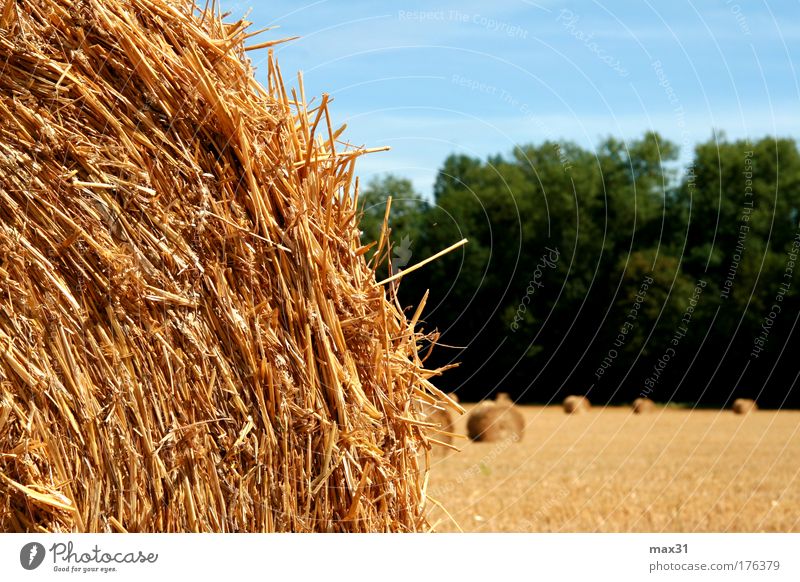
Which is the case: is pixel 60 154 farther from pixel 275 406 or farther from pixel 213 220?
pixel 275 406

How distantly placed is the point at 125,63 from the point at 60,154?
388 millimetres

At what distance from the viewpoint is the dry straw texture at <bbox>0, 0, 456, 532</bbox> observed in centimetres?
303

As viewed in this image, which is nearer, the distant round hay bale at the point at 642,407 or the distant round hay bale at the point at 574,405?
the distant round hay bale at the point at 574,405

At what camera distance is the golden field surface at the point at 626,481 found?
749cm

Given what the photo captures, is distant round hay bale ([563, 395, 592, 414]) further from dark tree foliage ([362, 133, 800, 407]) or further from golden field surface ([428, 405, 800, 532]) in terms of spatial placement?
golden field surface ([428, 405, 800, 532])

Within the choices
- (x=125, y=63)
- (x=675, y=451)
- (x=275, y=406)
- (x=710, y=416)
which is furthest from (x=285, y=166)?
(x=710, y=416)

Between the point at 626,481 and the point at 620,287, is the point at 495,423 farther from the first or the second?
the point at 620,287

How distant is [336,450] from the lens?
3.19 metres

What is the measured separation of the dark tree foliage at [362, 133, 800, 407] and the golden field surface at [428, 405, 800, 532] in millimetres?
8476

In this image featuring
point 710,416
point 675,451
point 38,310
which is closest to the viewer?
point 38,310

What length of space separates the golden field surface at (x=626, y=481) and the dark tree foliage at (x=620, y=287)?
848 cm

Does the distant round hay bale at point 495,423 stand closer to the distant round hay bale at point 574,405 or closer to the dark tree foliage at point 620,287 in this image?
the distant round hay bale at point 574,405
